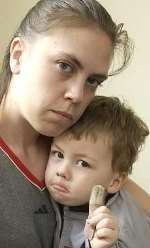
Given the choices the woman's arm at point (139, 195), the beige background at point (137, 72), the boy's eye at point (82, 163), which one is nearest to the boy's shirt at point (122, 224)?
the boy's eye at point (82, 163)

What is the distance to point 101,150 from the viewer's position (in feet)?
3.21

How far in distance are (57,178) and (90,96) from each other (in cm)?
18

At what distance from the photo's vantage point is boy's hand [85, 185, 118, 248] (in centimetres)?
79

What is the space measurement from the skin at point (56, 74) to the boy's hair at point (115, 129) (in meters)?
0.04

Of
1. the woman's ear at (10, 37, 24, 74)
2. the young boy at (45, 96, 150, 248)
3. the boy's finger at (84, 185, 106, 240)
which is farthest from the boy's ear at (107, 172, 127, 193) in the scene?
the woman's ear at (10, 37, 24, 74)

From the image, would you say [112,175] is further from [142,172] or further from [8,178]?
[142,172]

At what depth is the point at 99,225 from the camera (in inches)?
31.3

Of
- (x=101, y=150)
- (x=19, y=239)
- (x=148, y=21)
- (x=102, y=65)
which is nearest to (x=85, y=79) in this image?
(x=102, y=65)

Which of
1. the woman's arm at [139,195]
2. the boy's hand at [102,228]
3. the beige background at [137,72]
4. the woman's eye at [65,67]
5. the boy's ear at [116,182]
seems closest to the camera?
the boy's hand at [102,228]

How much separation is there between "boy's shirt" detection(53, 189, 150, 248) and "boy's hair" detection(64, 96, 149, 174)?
0.24ft

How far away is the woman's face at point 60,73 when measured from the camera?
0.89m

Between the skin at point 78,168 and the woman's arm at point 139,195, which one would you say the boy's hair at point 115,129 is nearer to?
the skin at point 78,168

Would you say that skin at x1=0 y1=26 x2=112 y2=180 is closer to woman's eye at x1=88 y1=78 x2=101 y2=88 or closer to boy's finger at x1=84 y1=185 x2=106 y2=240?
woman's eye at x1=88 y1=78 x2=101 y2=88

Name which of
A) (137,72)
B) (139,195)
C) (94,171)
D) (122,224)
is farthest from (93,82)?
(137,72)
